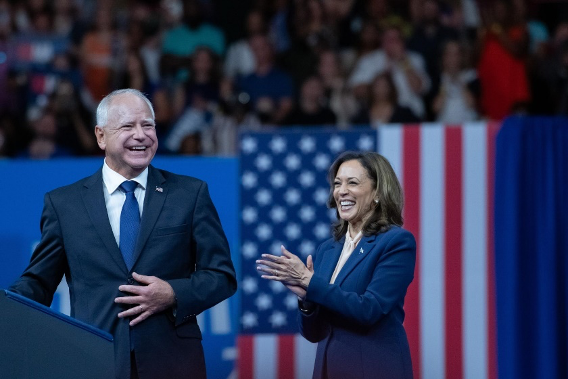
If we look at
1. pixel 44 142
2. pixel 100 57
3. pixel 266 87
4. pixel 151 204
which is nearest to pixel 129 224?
pixel 151 204

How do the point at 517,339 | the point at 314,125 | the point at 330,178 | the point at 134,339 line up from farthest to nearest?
the point at 314,125 → the point at 517,339 → the point at 330,178 → the point at 134,339

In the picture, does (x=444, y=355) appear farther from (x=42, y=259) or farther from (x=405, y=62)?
(x=405, y=62)

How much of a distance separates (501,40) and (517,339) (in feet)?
9.99

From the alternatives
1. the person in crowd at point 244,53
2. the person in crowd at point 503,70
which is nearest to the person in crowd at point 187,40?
the person in crowd at point 244,53

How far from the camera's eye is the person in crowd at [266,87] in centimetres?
654

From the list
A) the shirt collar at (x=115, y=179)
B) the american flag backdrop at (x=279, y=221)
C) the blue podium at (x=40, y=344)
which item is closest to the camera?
the blue podium at (x=40, y=344)

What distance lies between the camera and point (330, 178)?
3451 mm

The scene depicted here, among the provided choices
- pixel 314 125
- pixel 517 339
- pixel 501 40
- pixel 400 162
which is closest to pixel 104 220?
pixel 400 162

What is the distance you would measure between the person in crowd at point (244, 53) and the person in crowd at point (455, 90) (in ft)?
4.67

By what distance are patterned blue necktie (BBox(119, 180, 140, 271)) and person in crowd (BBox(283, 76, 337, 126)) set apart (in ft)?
10.8

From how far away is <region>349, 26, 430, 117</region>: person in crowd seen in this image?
21.8 feet

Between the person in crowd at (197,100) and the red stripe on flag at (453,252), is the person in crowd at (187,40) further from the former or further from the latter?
the red stripe on flag at (453,252)

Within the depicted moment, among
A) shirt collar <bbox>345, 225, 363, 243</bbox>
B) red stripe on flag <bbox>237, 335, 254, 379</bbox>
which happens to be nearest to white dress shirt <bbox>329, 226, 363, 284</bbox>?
shirt collar <bbox>345, 225, 363, 243</bbox>

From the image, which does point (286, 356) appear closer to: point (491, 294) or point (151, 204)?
point (491, 294)
